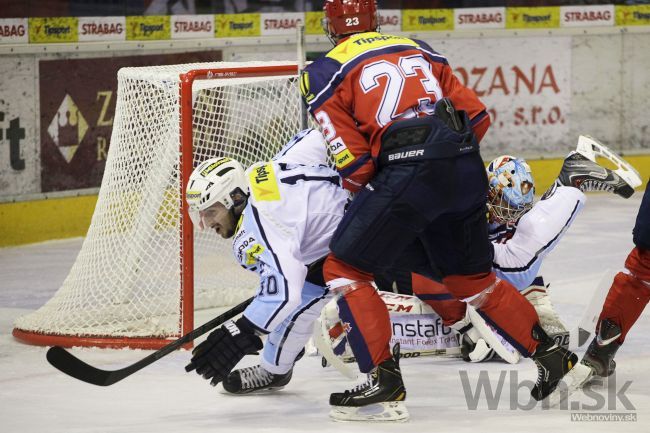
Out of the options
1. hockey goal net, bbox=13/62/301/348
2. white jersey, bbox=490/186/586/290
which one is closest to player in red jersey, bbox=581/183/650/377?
white jersey, bbox=490/186/586/290

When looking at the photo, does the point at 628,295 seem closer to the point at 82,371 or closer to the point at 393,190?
the point at 393,190

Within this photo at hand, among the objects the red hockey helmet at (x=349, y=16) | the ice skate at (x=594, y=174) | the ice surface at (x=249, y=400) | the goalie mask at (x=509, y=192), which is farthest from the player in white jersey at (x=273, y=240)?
the ice skate at (x=594, y=174)

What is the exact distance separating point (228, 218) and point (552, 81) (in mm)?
4991

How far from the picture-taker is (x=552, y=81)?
8.48 metres

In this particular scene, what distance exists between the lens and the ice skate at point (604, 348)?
404cm

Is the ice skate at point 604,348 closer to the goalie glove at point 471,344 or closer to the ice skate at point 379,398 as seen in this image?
the goalie glove at point 471,344

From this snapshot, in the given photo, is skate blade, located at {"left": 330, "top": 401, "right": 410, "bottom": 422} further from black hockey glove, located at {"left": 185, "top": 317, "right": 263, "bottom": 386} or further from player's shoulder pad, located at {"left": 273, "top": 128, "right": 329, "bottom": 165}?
player's shoulder pad, located at {"left": 273, "top": 128, "right": 329, "bottom": 165}

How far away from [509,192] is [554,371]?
0.76 metres

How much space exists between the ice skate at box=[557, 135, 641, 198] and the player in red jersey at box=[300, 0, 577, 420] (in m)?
0.64

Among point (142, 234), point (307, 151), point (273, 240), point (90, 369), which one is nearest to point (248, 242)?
point (273, 240)

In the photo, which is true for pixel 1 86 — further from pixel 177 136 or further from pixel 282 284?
pixel 282 284

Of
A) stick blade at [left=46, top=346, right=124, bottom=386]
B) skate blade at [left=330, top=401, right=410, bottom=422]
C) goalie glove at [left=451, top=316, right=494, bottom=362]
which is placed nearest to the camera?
skate blade at [left=330, top=401, right=410, bottom=422]

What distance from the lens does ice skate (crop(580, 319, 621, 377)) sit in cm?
404

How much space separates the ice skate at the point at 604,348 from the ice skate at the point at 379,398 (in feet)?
2.40
